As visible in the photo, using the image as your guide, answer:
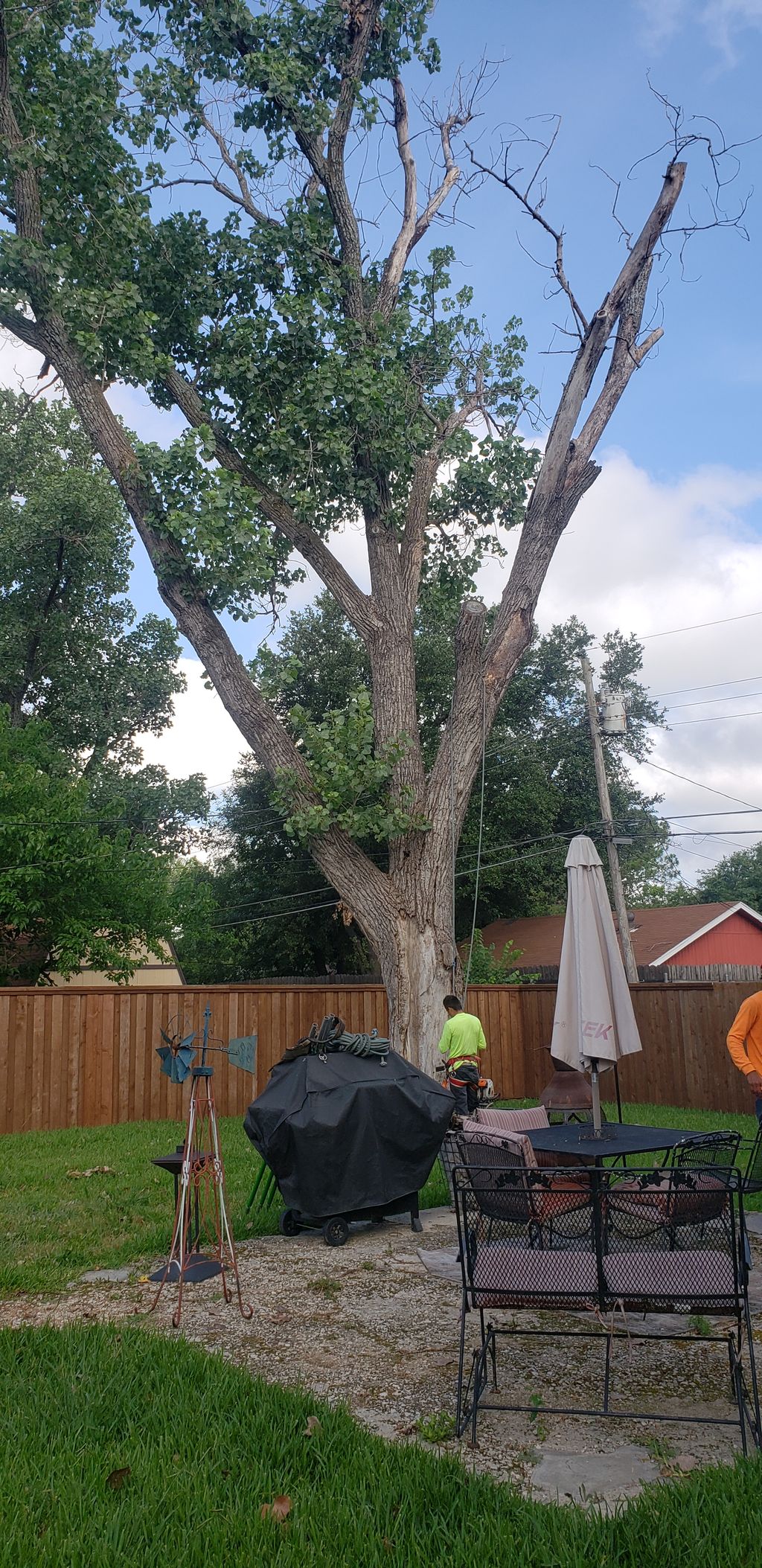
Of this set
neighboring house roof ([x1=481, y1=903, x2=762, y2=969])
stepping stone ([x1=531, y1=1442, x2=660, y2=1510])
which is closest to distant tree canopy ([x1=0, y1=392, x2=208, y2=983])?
neighboring house roof ([x1=481, y1=903, x2=762, y2=969])

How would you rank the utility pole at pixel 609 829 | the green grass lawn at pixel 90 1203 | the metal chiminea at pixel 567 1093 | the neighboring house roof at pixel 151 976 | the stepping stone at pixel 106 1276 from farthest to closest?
the neighboring house roof at pixel 151 976 < the utility pole at pixel 609 829 < the metal chiminea at pixel 567 1093 < the green grass lawn at pixel 90 1203 < the stepping stone at pixel 106 1276

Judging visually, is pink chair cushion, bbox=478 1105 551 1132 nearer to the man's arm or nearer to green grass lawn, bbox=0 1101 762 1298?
the man's arm

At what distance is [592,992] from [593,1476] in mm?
3629

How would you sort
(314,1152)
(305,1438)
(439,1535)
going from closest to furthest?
(439,1535)
(305,1438)
(314,1152)

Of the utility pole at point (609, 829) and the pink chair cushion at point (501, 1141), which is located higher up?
the utility pole at point (609, 829)

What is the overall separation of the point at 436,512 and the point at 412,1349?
32.0 feet

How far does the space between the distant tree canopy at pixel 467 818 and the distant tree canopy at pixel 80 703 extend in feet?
10.8

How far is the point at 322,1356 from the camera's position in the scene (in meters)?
4.48

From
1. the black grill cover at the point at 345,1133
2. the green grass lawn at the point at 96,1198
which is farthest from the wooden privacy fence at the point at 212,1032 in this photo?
the black grill cover at the point at 345,1133

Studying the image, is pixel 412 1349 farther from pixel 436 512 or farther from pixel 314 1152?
pixel 436 512

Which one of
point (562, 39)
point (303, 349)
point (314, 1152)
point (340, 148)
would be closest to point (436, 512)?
point (303, 349)

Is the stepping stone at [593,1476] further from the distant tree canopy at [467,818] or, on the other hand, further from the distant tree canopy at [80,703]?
the distant tree canopy at [467,818]

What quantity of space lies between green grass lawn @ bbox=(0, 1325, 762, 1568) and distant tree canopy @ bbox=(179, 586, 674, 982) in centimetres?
2015

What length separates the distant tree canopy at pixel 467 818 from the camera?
25.3 metres
